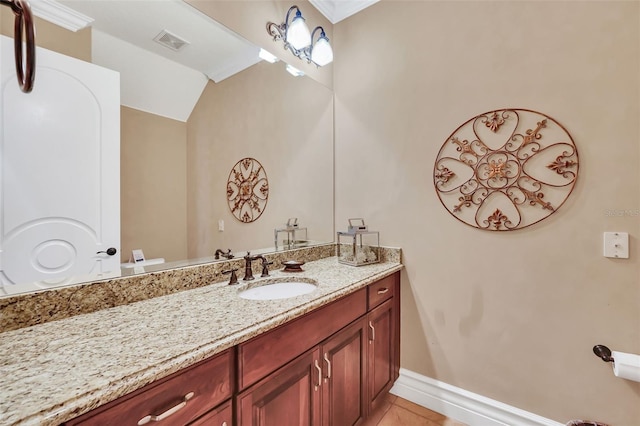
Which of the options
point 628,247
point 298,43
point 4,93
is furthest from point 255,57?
point 628,247

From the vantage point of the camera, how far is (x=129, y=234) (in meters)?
1.08

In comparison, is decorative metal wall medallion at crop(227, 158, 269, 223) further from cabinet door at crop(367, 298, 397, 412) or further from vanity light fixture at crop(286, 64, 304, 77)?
cabinet door at crop(367, 298, 397, 412)

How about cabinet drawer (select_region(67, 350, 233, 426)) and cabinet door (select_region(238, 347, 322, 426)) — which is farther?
cabinet door (select_region(238, 347, 322, 426))

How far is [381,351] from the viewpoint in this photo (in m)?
1.63

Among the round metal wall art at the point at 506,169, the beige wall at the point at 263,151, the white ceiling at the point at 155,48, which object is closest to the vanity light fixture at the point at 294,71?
the beige wall at the point at 263,151

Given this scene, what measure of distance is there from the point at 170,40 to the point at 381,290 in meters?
1.66

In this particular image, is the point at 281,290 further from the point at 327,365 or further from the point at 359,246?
the point at 359,246

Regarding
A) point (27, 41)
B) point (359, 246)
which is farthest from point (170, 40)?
point (359, 246)

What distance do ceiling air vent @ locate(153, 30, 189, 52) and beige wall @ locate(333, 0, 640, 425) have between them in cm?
119

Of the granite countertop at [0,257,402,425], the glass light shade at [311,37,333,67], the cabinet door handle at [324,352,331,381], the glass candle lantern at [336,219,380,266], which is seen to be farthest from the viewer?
the glass light shade at [311,37,333,67]

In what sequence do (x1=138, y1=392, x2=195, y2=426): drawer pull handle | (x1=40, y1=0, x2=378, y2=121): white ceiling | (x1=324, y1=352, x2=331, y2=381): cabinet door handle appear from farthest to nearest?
(x1=324, y1=352, x2=331, y2=381): cabinet door handle, (x1=40, y1=0, x2=378, y2=121): white ceiling, (x1=138, y1=392, x2=195, y2=426): drawer pull handle

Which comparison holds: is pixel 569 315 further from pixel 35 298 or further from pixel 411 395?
pixel 35 298

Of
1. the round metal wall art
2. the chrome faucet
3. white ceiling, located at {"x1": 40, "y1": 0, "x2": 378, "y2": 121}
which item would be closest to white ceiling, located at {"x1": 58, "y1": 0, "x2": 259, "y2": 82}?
white ceiling, located at {"x1": 40, "y1": 0, "x2": 378, "y2": 121}

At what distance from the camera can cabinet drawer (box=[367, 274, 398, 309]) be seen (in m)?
1.55
